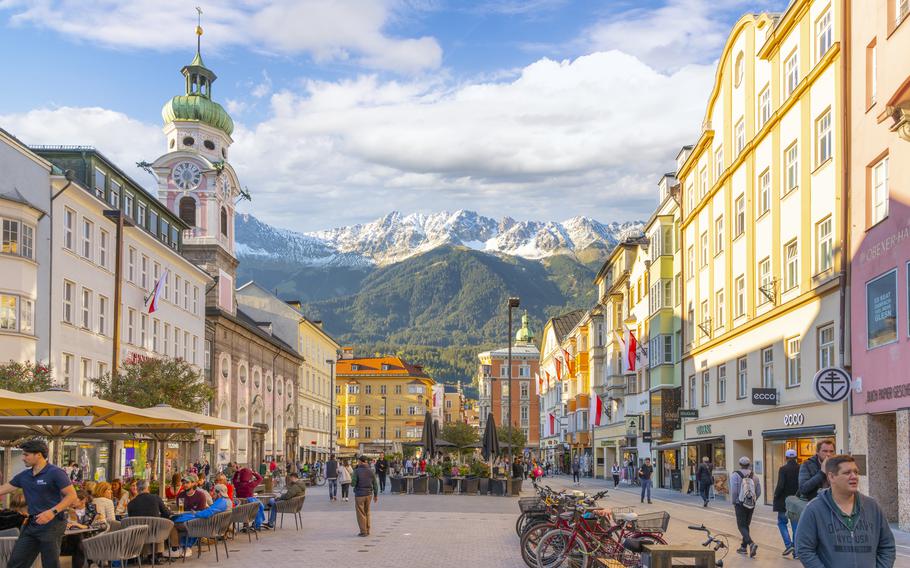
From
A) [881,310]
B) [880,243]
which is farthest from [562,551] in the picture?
[880,243]

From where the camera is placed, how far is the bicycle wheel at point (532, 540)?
50.9 feet

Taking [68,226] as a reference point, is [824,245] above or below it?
below

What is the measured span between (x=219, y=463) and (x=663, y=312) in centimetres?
2834

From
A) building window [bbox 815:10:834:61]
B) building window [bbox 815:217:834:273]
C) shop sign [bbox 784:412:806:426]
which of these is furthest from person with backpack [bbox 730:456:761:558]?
building window [bbox 815:10:834:61]

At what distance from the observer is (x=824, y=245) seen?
29.6 m

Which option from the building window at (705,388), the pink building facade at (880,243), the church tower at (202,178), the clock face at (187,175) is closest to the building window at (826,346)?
the pink building facade at (880,243)

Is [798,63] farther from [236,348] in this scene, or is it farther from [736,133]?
[236,348]

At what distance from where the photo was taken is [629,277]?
65.2 metres

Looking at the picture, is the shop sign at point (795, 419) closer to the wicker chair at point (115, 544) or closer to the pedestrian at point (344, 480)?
the pedestrian at point (344, 480)

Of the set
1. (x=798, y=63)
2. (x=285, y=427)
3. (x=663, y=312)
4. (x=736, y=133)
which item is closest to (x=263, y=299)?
(x=285, y=427)

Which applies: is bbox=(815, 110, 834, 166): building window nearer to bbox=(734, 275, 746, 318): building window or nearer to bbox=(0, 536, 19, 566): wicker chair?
bbox=(734, 275, 746, 318): building window

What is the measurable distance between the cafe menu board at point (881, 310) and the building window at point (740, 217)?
39.9 ft

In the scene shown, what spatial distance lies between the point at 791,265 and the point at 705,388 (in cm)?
1293

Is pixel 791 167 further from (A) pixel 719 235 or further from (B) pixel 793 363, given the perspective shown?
(A) pixel 719 235
